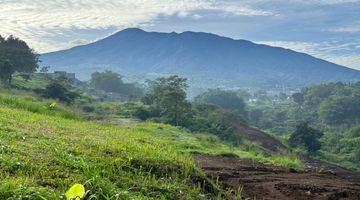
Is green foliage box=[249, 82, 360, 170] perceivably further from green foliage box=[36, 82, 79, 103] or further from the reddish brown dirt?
the reddish brown dirt

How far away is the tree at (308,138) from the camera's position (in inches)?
1934

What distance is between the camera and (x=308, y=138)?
49.6m

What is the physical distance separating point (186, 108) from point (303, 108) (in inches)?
3463

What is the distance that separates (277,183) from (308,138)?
128ft

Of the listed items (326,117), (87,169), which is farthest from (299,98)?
(87,169)

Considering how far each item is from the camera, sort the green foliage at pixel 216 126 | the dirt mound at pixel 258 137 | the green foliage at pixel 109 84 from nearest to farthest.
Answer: the green foliage at pixel 216 126, the dirt mound at pixel 258 137, the green foliage at pixel 109 84

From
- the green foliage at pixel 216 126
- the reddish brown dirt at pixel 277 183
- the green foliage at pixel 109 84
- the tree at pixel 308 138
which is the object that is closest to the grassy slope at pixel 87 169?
the reddish brown dirt at pixel 277 183

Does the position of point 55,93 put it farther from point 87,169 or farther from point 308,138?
point 87,169

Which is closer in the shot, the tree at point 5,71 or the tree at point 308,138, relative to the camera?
the tree at point 308,138

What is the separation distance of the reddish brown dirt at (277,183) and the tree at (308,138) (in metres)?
35.7

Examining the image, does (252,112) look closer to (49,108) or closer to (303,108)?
(303,108)

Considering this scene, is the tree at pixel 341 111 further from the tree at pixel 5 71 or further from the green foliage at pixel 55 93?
the tree at pixel 5 71

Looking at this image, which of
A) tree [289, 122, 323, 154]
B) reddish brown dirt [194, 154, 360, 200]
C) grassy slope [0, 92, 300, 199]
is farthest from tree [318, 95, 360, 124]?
grassy slope [0, 92, 300, 199]

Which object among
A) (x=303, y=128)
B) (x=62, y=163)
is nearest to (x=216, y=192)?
(x=62, y=163)
